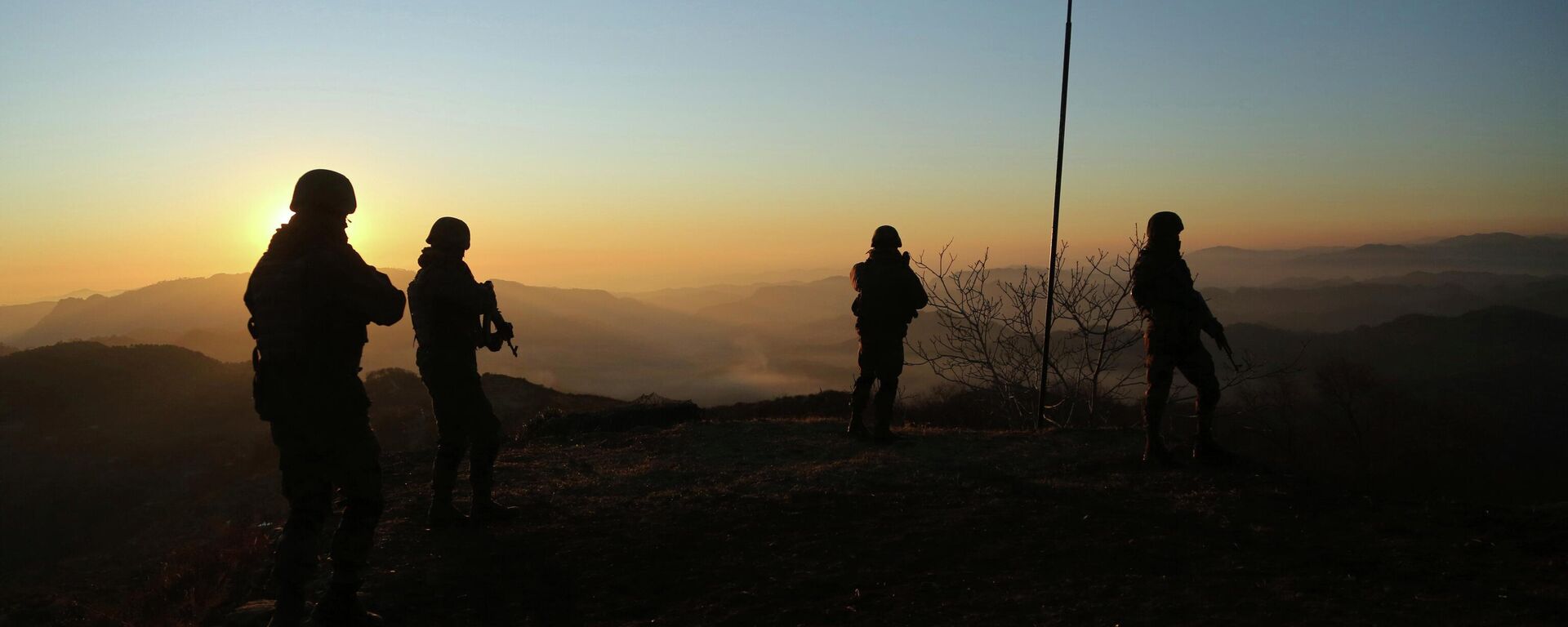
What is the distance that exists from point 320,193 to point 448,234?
1896mm

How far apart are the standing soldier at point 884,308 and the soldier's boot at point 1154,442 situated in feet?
9.46

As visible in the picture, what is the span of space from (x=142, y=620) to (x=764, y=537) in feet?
14.3

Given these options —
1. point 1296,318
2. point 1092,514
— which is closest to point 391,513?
point 1092,514

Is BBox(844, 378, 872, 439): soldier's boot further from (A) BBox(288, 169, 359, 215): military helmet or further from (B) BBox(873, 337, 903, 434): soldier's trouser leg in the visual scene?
(A) BBox(288, 169, 359, 215): military helmet

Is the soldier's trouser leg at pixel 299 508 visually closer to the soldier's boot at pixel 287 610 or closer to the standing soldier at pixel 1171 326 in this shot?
the soldier's boot at pixel 287 610

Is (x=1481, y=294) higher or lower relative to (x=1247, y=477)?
higher

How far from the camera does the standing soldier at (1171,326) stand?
24.8 feet

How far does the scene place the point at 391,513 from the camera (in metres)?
7.64

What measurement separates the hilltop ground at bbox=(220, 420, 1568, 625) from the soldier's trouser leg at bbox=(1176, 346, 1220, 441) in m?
0.56

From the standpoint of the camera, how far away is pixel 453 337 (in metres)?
6.68

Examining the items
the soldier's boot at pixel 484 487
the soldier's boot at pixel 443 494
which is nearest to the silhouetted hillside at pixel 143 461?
the soldier's boot at pixel 443 494

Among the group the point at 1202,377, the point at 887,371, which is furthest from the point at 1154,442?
the point at 887,371

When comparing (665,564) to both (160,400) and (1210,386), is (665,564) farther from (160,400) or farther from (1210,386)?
(160,400)

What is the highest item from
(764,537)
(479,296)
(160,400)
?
(479,296)
